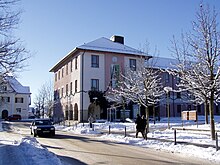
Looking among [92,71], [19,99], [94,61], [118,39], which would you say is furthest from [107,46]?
[19,99]

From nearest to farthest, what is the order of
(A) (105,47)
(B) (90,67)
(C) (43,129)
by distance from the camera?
1. (C) (43,129)
2. (B) (90,67)
3. (A) (105,47)

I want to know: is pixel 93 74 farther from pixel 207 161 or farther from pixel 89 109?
pixel 207 161

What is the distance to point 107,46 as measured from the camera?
1881 inches

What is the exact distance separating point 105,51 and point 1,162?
36628mm

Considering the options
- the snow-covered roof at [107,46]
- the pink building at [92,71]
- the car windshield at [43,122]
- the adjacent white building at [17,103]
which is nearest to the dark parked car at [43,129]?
the car windshield at [43,122]

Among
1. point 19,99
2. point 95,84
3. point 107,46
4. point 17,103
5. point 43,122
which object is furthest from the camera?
point 19,99

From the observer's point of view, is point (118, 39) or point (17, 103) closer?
point (118, 39)

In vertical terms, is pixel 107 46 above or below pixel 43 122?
above

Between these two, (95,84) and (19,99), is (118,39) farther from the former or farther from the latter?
(19,99)

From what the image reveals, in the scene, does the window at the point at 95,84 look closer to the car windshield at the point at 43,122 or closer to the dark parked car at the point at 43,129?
the car windshield at the point at 43,122

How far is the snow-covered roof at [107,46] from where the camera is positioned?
4588 centimetres

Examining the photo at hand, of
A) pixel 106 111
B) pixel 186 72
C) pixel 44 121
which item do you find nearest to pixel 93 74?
pixel 106 111

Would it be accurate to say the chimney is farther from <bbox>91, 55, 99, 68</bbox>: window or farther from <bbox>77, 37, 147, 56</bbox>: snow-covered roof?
<bbox>91, 55, 99, 68</bbox>: window

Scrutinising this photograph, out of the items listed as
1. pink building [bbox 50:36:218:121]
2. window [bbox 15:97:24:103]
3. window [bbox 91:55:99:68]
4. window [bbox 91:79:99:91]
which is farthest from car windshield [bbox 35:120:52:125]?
window [bbox 15:97:24:103]
